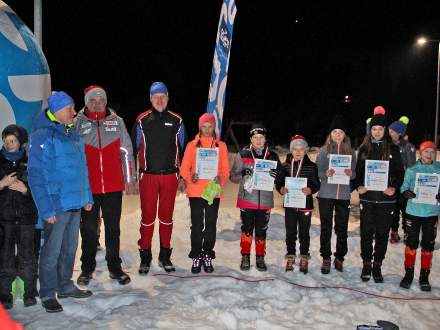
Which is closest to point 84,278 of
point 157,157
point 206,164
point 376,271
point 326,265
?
point 157,157

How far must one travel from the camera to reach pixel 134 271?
237 inches

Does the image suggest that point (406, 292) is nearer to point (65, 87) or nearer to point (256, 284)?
point (256, 284)

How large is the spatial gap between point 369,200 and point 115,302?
3424 millimetres

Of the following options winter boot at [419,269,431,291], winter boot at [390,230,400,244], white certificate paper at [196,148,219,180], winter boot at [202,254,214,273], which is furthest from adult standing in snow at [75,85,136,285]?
winter boot at [390,230,400,244]

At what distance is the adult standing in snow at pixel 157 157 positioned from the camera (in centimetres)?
576

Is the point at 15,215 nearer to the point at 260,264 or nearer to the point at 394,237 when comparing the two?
the point at 260,264

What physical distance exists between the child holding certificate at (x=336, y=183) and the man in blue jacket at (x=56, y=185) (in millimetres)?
3165

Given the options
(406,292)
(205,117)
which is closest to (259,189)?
(205,117)

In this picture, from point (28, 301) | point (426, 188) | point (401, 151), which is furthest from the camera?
point (401, 151)

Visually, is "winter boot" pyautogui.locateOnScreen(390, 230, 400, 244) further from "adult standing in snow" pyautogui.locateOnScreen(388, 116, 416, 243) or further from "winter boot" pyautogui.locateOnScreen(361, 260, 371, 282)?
"winter boot" pyautogui.locateOnScreen(361, 260, 371, 282)

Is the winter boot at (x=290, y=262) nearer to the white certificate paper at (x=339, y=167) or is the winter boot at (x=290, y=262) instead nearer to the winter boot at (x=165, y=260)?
the white certificate paper at (x=339, y=167)

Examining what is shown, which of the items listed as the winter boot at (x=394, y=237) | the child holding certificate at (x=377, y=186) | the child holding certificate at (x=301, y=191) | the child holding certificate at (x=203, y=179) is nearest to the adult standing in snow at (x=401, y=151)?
the winter boot at (x=394, y=237)

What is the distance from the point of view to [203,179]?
232 inches

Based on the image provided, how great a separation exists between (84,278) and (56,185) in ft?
4.77
